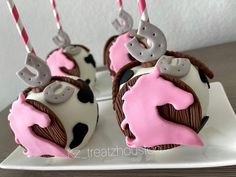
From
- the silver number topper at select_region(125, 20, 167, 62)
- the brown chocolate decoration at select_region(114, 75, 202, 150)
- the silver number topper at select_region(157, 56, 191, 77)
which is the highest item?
the silver number topper at select_region(125, 20, 167, 62)

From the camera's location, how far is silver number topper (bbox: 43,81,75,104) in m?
0.57

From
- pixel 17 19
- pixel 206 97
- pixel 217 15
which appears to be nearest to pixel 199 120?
pixel 206 97

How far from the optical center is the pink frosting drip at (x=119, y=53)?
74 centimetres

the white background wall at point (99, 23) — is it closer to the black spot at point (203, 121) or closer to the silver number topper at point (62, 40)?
the silver number topper at point (62, 40)

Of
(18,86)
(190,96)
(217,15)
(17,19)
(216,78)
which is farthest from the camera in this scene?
(18,86)

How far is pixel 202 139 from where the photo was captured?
0.54 meters

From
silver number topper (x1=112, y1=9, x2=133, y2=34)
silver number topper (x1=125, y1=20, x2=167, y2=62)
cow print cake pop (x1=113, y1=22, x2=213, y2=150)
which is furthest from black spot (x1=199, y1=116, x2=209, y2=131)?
silver number topper (x1=112, y1=9, x2=133, y2=34)

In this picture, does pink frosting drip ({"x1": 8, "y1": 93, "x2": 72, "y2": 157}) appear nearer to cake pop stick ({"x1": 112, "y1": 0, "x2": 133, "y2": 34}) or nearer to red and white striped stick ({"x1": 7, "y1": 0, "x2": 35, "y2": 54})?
red and white striped stick ({"x1": 7, "y1": 0, "x2": 35, "y2": 54})

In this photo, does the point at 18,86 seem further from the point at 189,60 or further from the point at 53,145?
the point at 189,60

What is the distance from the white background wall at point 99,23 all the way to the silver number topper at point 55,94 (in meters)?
0.44

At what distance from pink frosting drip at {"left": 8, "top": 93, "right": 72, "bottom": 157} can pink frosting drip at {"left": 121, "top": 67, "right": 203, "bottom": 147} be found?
14 cm

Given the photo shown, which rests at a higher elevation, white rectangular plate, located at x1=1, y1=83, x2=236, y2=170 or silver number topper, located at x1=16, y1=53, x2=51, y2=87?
silver number topper, located at x1=16, y1=53, x2=51, y2=87

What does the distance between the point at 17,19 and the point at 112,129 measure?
0.86 ft

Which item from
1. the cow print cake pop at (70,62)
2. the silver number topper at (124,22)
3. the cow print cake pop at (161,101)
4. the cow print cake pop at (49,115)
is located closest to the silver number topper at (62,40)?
the cow print cake pop at (70,62)
